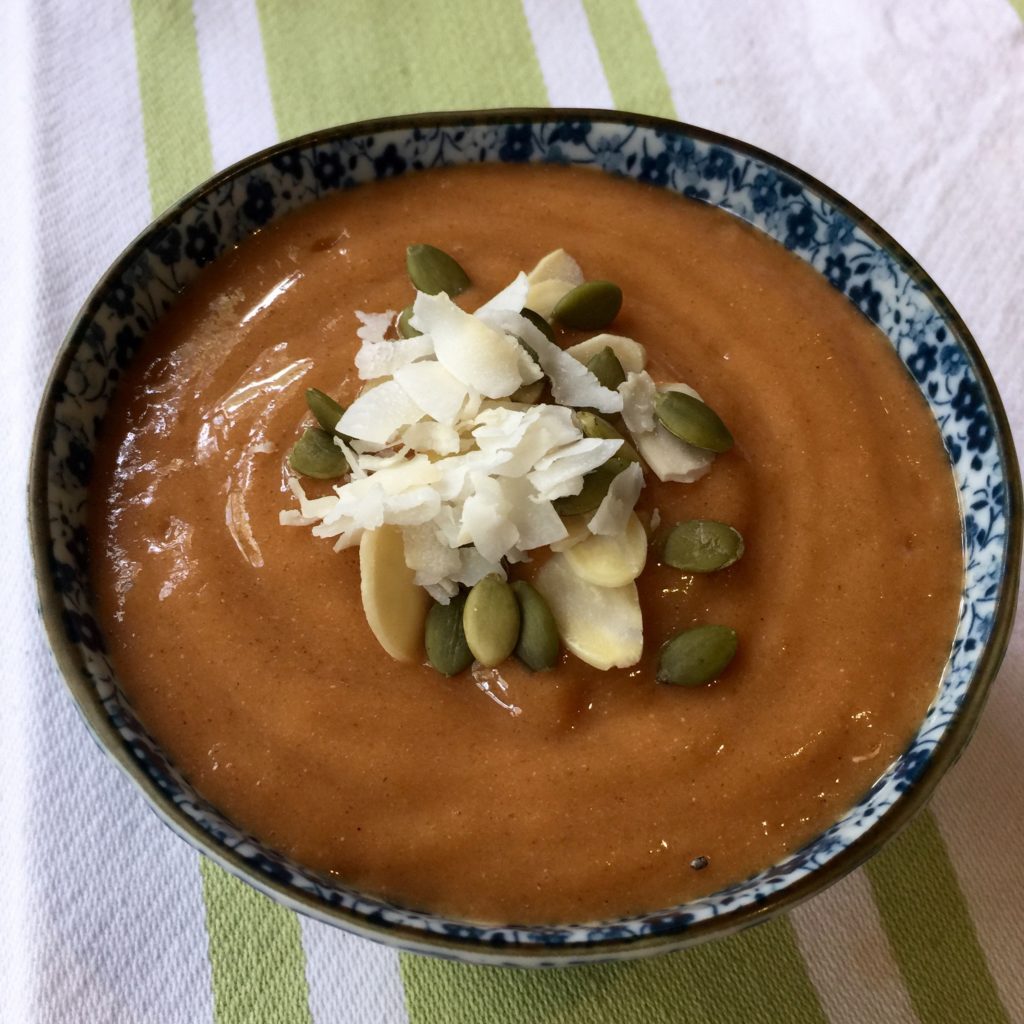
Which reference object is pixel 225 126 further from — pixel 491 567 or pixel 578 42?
pixel 491 567

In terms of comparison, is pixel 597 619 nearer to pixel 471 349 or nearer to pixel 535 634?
pixel 535 634

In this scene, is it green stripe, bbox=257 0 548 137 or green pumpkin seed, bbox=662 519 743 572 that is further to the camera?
green stripe, bbox=257 0 548 137

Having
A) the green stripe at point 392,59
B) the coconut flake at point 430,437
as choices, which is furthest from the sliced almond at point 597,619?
the green stripe at point 392,59

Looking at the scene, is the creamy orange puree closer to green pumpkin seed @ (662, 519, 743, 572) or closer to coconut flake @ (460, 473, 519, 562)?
green pumpkin seed @ (662, 519, 743, 572)

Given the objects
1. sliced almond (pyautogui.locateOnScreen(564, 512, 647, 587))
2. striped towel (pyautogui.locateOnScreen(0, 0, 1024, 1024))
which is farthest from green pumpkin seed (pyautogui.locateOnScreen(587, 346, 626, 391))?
striped towel (pyautogui.locateOnScreen(0, 0, 1024, 1024))

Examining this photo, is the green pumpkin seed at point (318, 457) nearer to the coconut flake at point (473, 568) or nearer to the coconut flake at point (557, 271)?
the coconut flake at point (473, 568)

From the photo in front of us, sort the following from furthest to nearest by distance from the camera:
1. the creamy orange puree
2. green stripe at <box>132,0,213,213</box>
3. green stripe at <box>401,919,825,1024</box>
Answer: green stripe at <box>132,0,213,213</box>
green stripe at <box>401,919,825,1024</box>
the creamy orange puree

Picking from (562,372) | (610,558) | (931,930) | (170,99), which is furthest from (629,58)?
(931,930)
